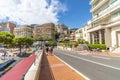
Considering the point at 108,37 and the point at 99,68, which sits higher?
the point at 108,37

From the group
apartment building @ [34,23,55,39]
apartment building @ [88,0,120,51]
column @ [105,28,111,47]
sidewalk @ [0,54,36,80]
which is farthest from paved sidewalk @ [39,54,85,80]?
apartment building @ [34,23,55,39]

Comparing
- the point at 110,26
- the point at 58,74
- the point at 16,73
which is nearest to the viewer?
the point at 16,73

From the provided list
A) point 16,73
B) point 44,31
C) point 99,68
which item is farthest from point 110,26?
point 44,31

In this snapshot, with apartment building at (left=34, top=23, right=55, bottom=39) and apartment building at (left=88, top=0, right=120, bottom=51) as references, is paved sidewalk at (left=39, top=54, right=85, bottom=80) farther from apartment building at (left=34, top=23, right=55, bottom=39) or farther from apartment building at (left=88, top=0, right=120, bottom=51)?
apartment building at (left=34, top=23, right=55, bottom=39)

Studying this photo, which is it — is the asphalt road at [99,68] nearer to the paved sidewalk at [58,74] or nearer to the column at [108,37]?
the paved sidewalk at [58,74]

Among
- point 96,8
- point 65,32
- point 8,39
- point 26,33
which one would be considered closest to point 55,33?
point 65,32

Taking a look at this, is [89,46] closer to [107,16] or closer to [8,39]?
[107,16]

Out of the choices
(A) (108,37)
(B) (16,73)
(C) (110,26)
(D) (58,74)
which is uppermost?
(C) (110,26)

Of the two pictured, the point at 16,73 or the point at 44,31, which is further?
the point at 44,31

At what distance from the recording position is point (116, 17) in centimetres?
4581

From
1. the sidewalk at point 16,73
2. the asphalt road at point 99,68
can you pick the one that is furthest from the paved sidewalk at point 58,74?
the sidewalk at point 16,73

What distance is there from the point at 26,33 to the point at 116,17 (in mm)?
142312

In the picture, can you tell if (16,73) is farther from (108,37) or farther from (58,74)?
(108,37)

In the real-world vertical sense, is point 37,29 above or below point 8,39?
above
